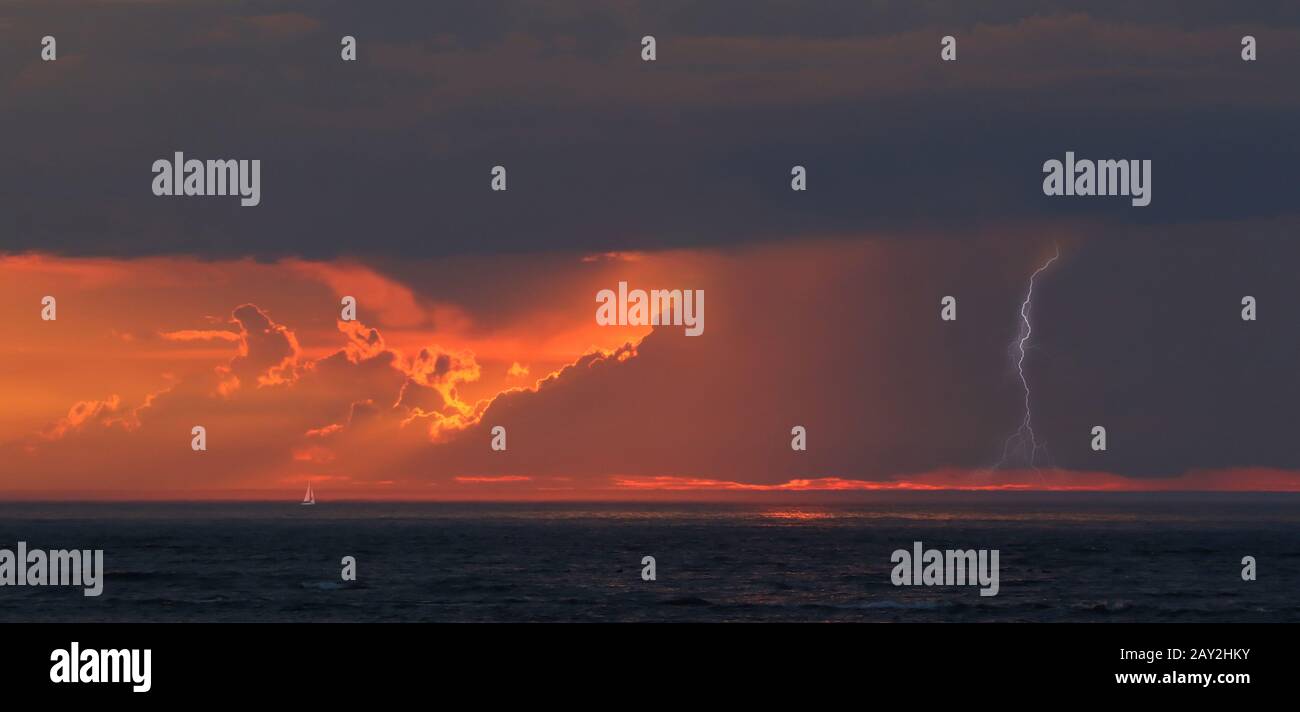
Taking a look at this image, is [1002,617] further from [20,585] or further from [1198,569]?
[20,585]

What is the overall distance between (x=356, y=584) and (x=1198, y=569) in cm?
5668

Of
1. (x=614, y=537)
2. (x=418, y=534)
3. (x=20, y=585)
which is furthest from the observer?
(x=418, y=534)

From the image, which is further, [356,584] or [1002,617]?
[356,584]

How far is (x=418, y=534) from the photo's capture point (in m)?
152
